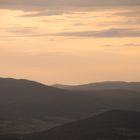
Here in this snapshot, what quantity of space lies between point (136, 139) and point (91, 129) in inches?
869

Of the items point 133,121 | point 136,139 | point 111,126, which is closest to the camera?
point 136,139

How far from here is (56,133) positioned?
6196 inches

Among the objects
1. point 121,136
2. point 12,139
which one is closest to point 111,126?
point 121,136

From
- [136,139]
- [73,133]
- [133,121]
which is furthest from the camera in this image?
[133,121]

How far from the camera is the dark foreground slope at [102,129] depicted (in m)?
149

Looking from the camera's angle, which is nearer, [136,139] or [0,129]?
[136,139]

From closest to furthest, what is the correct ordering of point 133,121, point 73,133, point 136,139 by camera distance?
point 136,139
point 73,133
point 133,121

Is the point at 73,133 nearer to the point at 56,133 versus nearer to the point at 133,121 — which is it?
the point at 56,133

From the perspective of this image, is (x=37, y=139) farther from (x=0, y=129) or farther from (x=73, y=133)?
(x=0, y=129)

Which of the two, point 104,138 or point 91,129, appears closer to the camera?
point 104,138

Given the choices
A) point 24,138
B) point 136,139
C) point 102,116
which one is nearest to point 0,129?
point 102,116

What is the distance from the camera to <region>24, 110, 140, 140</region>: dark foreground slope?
14900cm

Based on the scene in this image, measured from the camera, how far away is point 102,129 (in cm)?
16088

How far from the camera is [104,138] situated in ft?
476
